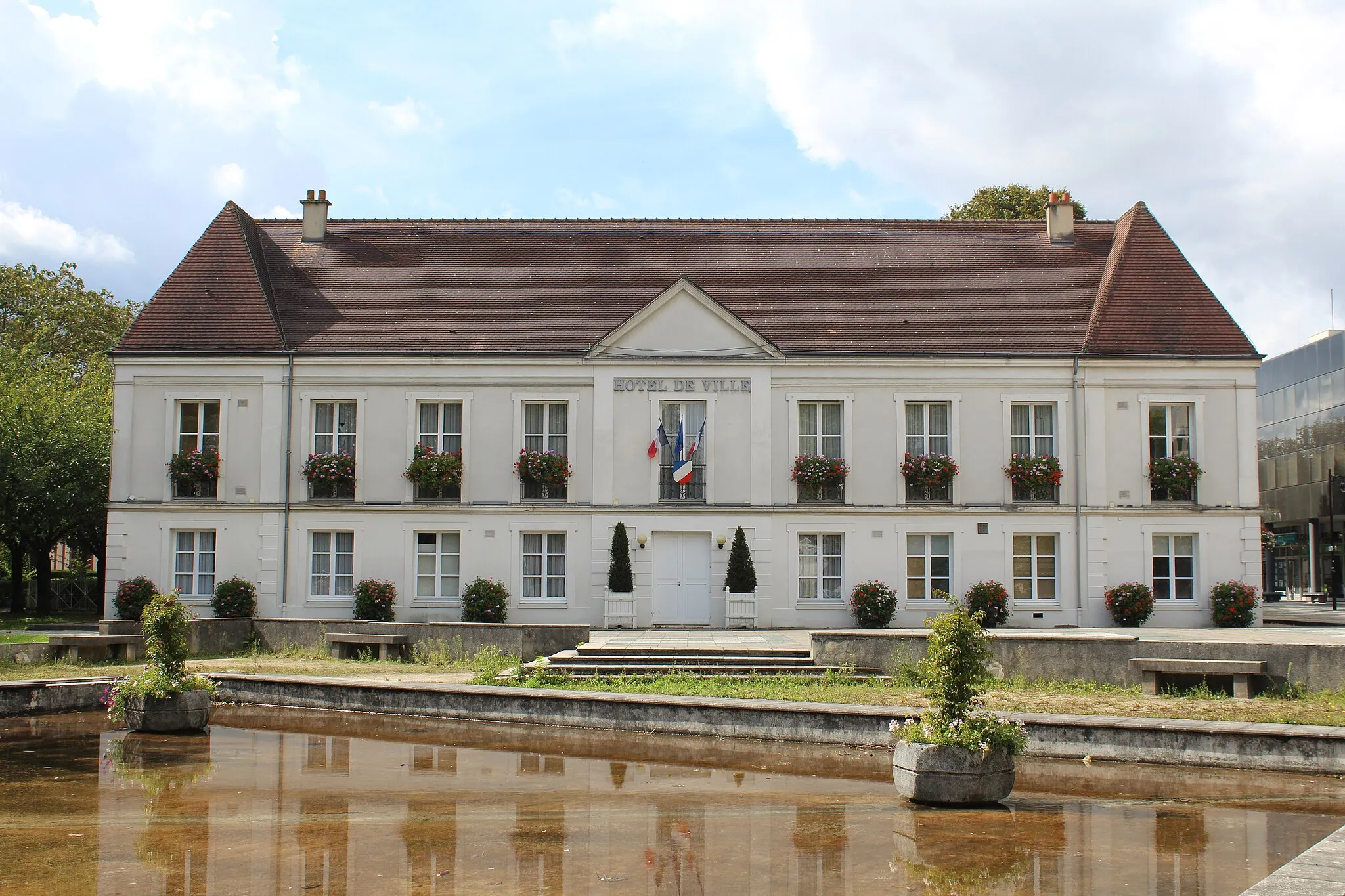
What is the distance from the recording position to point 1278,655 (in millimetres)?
15320

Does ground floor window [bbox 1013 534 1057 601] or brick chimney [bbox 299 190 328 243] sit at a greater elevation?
brick chimney [bbox 299 190 328 243]

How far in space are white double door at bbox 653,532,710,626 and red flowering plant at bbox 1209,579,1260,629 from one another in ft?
37.0

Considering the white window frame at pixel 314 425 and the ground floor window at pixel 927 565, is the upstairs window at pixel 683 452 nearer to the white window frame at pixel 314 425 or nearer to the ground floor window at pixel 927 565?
the ground floor window at pixel 927 565

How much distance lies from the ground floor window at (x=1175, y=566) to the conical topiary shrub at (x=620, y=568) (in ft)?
38.9

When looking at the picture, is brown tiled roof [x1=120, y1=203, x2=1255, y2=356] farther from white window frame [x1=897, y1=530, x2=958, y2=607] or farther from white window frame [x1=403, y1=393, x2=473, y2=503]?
white window frame [x1=897, y1=530, x2=958, y2=607]

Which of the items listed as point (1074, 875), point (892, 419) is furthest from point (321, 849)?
point (892, 419)

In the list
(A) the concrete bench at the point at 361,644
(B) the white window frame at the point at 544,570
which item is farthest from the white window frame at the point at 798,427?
(A) the concrete bench at the point at 361,644

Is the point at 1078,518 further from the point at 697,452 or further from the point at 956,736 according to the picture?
the point at 956,736

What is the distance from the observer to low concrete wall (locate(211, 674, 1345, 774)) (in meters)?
11.2

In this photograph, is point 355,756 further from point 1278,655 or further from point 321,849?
point 1278,655

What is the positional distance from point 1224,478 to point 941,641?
19.7m

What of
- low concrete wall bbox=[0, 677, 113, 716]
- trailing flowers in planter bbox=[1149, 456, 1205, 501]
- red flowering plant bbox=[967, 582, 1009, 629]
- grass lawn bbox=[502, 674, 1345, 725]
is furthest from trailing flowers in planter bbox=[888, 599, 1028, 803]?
trailing flowers in planter bbox=[1149, 456, 1205, 501]

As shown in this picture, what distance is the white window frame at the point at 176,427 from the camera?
87.7 feet

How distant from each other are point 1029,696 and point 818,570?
11070mm
